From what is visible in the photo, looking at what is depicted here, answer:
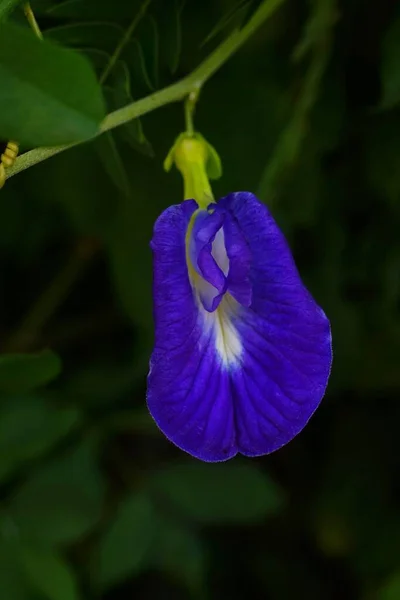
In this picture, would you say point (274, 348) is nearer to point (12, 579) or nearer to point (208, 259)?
point (208, 259)

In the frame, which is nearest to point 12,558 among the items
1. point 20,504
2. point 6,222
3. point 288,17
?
point 20,504

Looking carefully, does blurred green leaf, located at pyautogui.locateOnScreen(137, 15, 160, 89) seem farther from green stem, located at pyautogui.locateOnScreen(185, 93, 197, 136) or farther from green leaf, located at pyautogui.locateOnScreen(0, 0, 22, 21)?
green leaf, located at pyautogui.locateOnScreen(0, 0, 22, 21)

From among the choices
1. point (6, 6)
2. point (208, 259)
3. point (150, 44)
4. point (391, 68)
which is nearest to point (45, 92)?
point (6, 6)

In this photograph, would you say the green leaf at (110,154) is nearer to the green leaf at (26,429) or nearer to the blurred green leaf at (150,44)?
the blurred green leaf at (150,44)

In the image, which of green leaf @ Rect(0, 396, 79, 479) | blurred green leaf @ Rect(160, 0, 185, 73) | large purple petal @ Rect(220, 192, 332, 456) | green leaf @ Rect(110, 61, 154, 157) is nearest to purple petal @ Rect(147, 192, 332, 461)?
large purple petal @ Rect(220, 192, 332, 456)

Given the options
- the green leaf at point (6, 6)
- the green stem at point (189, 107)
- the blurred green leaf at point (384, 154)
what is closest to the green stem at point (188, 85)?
the green stem at point (189, 107)

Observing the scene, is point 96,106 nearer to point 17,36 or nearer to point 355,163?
point 17,36
